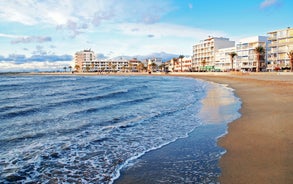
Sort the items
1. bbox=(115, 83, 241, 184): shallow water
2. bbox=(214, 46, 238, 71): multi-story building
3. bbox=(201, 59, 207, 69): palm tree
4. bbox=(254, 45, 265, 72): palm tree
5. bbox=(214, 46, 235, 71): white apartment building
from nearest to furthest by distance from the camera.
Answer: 1. bbox=(115, 83, 241, 184): shallow water
2. bbox=(254, 45, 265, 72): palm tree
3. bbox=(214, 46, 235, 71): white apartment building
4. bbox=(214, 46, 238, 71): multi-story building
5. bbox=(201, 59, 207, 69): palm tree

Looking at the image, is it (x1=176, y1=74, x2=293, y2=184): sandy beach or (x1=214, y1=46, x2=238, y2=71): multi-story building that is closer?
(x1=176, y1=74, x2=293, y2=184): sandy beach

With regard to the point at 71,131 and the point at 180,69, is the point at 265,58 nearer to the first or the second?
the point at 180,69

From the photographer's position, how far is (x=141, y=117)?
44.8ft

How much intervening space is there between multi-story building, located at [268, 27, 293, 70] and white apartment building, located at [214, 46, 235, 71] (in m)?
19.5

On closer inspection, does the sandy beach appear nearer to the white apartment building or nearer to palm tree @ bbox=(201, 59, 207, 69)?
the white apartment building

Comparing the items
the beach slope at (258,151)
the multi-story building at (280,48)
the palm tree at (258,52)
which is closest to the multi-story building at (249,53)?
the palm tree at (258,52)

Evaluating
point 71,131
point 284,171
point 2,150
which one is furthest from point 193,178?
point 71,131

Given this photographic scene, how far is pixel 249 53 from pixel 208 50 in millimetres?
34162

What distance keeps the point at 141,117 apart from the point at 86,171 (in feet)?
25.0

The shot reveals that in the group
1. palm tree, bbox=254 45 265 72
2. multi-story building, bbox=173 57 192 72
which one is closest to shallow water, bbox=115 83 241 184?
palm tree, bbox=254 45 265 72

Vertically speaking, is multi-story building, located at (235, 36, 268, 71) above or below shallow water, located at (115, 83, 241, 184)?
Answer: above

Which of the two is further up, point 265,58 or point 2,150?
point 265,58

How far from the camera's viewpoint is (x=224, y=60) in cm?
12138

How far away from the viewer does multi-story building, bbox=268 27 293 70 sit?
86125 millimetres
